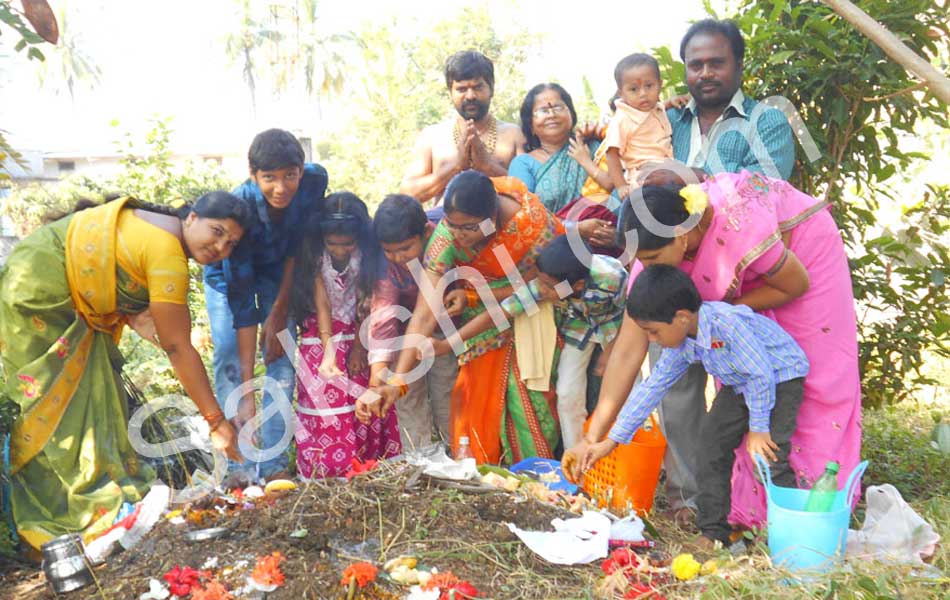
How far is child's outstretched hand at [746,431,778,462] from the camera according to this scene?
272 centimetres

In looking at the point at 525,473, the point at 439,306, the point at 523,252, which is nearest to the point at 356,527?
the point at 525,473

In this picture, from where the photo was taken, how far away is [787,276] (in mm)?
2754

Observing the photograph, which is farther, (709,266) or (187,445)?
(187,445)

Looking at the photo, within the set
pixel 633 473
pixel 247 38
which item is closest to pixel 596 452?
pixel 633 473

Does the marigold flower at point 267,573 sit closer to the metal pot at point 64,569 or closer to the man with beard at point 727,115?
the metal pot at point 64,569

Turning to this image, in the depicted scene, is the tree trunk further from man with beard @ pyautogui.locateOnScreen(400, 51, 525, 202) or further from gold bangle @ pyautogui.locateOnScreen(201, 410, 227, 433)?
gold bangle @ pyautogui.locateOnScreen(201, 410, 227, 433)

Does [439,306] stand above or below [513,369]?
above

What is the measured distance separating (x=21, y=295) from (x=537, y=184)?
2.34m

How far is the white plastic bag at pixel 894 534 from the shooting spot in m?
2.63

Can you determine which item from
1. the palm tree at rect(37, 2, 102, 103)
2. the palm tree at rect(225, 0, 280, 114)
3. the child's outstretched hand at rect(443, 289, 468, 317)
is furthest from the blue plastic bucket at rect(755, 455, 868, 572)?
the palm tree at rect(37, 2, 102, 103)

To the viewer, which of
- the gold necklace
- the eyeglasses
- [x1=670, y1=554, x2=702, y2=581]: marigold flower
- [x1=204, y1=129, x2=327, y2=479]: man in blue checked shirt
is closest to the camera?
[x1=670, y1=554, x2=702, y2=581]: marigold flower

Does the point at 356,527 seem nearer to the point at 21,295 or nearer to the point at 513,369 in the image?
the point at 513,369

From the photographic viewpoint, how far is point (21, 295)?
3109 mm

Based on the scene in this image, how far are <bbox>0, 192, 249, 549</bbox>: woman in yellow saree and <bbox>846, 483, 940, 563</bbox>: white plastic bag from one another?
235 cm
